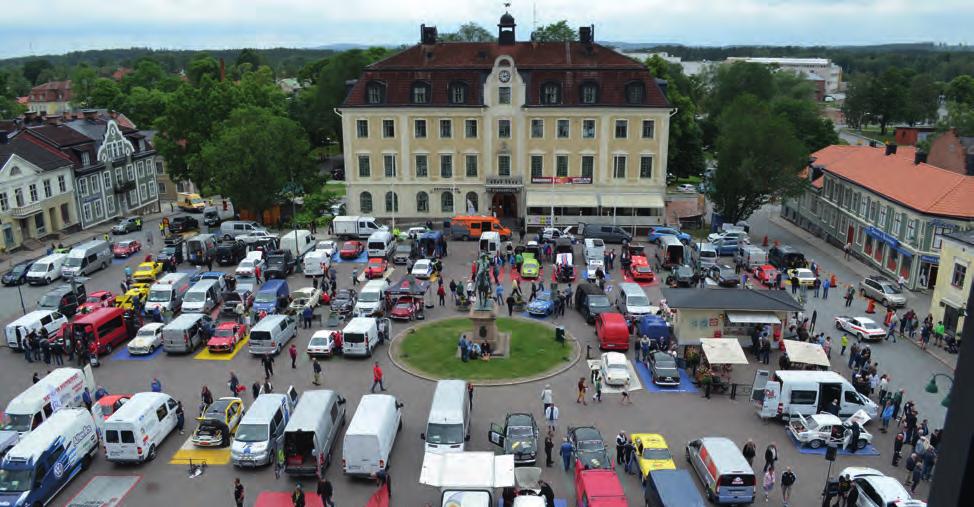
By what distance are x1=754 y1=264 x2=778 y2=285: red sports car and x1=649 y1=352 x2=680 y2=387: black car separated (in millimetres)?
16126

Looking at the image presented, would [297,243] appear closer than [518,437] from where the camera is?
No

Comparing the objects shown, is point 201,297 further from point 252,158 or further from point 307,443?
point 252,158

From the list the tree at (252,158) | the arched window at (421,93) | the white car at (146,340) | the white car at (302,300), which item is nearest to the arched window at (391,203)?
the arched window at (421,93)

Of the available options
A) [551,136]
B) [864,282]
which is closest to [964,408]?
[864,282]

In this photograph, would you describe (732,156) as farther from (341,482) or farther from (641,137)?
(341,482)

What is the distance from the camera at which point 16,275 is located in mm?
45625

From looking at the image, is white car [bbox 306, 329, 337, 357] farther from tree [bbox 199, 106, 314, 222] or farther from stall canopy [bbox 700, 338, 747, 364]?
tree [bbox 199, 106, 314, 222]

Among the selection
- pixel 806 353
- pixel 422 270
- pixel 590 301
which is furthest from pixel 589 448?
pixel 422 270

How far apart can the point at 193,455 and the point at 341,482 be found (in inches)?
229

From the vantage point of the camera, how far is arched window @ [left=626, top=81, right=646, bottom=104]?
192ft

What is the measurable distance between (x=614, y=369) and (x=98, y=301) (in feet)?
94.0

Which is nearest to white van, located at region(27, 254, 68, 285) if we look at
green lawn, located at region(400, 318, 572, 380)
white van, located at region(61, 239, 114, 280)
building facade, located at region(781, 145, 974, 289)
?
white van, located at region(61, 239, 114, 280)

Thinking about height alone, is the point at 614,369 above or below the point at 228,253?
below

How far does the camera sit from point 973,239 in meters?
36.5
